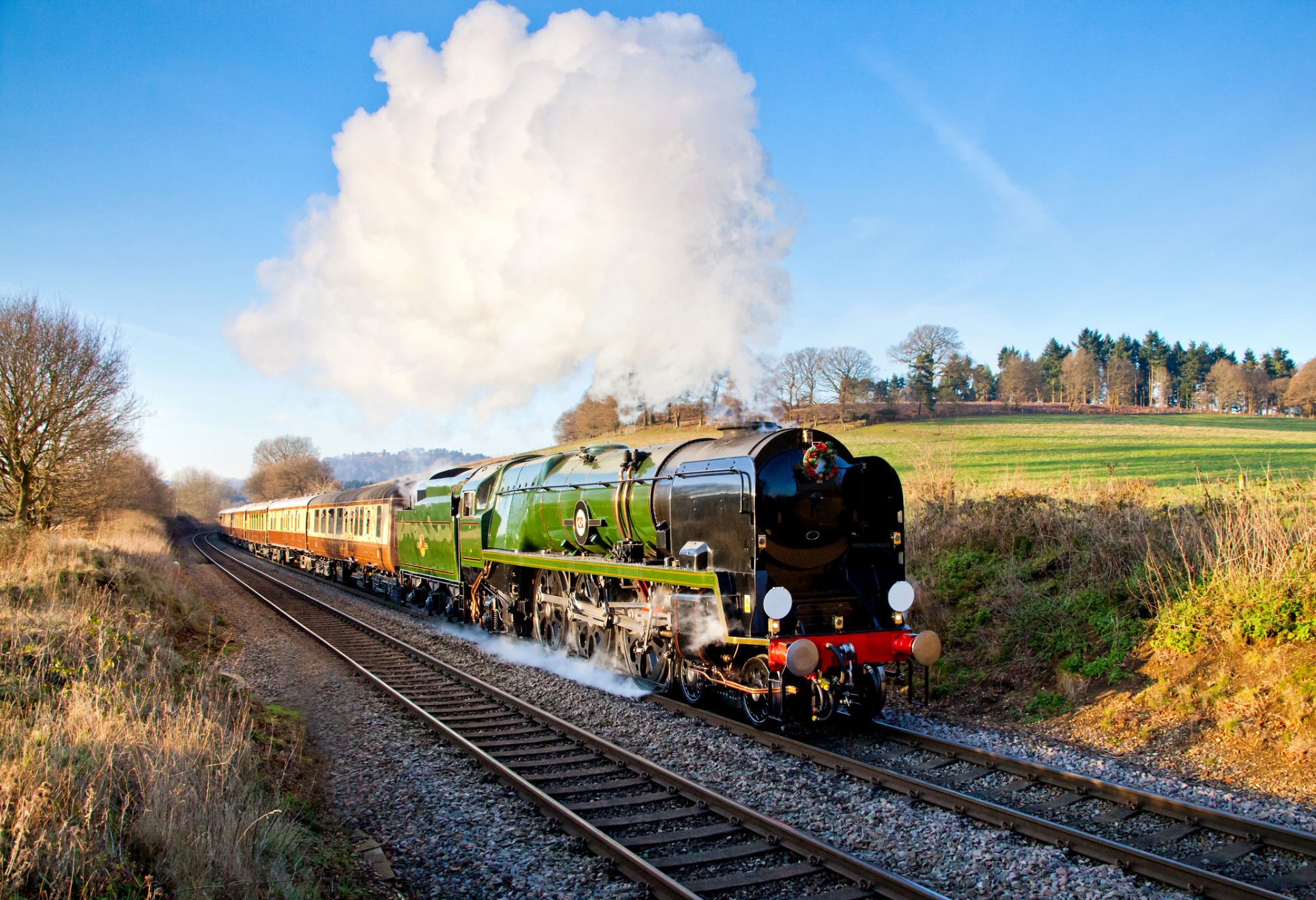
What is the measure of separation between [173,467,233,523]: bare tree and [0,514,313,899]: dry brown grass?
312 feet

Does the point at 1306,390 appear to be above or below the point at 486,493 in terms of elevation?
above

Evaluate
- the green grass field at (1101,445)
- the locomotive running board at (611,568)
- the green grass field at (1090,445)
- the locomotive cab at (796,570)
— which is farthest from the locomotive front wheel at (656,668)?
the green grass field at (1101,445)

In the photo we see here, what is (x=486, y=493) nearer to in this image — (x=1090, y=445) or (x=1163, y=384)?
(x=1090, y=445)

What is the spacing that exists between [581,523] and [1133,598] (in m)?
Answer: 7.04

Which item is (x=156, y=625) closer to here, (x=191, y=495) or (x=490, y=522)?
(x=490, y=522)

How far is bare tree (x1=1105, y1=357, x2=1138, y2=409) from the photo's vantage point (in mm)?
61375

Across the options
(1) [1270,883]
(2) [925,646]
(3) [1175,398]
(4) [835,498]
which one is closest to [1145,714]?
(2) [925,646]

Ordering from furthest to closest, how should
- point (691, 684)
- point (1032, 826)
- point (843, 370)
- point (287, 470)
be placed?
point (287, 470) → point (843, 370) → point (691, 684) → point (1032, 826)

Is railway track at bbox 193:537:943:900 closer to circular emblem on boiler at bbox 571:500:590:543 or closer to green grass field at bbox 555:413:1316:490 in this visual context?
circular emblem on boiler at bbox 571:500:590:543

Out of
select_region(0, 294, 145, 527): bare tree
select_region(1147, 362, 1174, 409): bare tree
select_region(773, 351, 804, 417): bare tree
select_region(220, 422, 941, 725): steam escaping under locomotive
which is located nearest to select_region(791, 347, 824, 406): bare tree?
select_region(773, 351, 804, 417): bare tree

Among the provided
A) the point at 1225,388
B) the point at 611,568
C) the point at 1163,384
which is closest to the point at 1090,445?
the point at 611,568

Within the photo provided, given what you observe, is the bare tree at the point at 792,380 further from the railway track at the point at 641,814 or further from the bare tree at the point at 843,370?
Result: the railway track at the point at 641,814

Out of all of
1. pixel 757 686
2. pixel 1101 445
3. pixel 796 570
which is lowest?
pixel 757 686

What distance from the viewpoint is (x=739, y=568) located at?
23.4 feet
